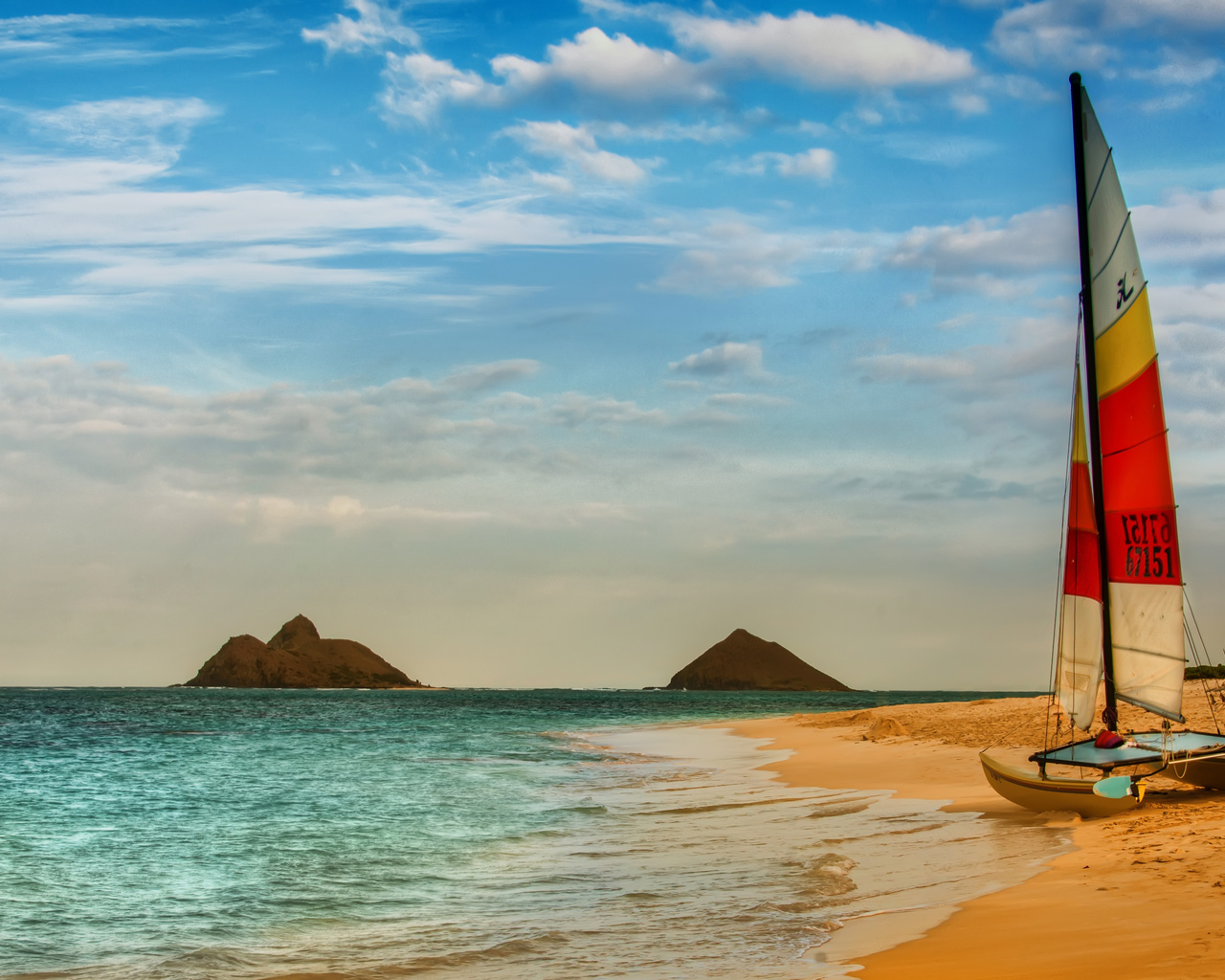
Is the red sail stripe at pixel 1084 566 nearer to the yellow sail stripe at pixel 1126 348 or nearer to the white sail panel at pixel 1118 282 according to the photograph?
the yellow sail stripe at pixel 1126 348

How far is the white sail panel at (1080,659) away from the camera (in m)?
16.0

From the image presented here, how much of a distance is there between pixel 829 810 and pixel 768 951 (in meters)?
9.53

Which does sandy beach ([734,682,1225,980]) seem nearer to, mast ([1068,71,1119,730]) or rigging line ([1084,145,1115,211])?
mast ([1068,71,1119,730])

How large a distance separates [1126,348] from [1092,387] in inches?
32.8

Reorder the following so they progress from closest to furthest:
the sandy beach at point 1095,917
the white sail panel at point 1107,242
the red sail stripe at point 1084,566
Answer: the sandy beach at point 1095,917
the red sail stripe at point 1084,566
the white sail panel at point 1107,242

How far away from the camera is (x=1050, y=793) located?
15.0 meters

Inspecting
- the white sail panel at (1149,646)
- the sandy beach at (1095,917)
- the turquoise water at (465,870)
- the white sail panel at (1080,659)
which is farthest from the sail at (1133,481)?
the turquoise water at (465,870)

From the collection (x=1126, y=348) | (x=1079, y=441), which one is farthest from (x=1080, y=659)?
(x=1126, y=348)

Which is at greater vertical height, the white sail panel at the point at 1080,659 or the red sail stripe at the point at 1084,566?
the red sail stripe at the point at 1084,566

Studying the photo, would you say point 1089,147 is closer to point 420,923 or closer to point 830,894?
point 830,894

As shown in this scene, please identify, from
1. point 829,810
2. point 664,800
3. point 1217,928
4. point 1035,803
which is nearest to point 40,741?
point 664,800

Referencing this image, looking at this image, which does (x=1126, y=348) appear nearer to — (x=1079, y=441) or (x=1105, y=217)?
(x=1079, y=441)

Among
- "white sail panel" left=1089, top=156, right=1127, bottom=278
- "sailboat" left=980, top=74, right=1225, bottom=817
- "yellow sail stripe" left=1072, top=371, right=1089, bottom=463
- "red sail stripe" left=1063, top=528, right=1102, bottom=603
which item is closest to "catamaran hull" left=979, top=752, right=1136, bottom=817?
"sailboat" left=980, top=74, right=1225, bottom=817

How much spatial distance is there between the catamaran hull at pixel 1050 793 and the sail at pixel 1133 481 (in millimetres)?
1982
